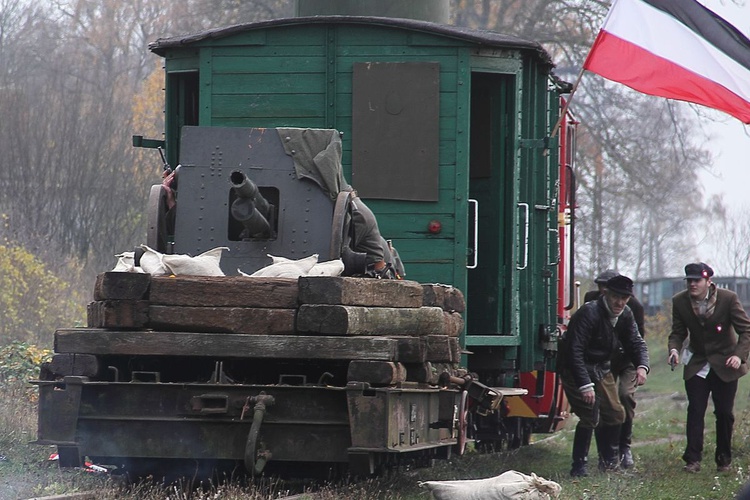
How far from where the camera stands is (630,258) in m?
66.3

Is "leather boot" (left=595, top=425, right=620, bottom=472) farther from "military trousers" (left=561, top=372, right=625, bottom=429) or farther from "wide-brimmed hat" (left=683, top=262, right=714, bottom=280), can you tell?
"wide-brimmed hat" (left=683, top=262, right=714, bottom=280)

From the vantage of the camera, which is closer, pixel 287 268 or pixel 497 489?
pixel 497 489

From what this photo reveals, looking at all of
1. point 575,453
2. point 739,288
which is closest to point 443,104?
point 575,453

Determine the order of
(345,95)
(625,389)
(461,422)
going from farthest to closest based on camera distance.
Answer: (625,389) → (345,95) → (461,422)

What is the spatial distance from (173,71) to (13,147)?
1252 cm

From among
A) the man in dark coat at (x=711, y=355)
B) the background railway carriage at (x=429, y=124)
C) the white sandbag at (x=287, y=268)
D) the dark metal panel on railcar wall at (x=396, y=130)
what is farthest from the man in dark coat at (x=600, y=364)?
the white sandbag at (x=287, y=268)

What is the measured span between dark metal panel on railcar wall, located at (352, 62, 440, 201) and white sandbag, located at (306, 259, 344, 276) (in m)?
2.30

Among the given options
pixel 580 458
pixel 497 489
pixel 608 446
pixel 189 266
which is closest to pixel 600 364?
pixel 608 446

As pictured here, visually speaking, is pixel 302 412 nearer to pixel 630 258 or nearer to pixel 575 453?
pixel 575 453

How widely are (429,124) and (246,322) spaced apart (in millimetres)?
3306

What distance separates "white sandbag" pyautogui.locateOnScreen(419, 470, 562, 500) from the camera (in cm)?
730

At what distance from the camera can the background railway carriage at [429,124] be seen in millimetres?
9852

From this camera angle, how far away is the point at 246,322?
276 inches

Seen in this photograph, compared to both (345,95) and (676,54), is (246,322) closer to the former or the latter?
(345,95)
